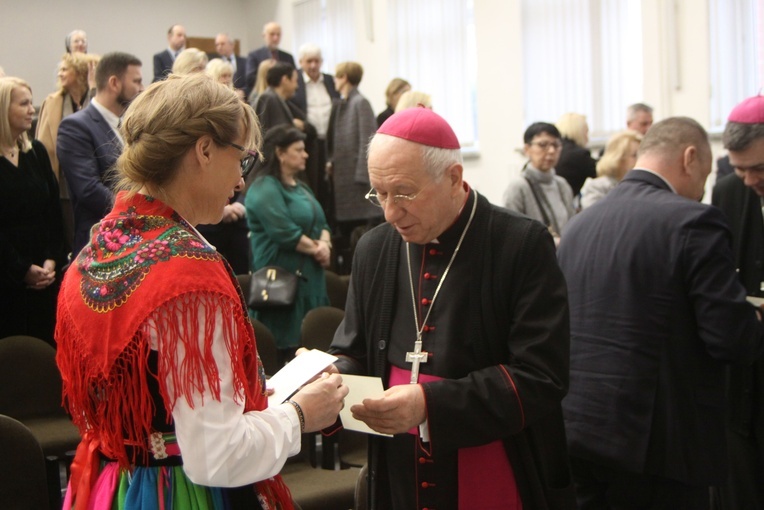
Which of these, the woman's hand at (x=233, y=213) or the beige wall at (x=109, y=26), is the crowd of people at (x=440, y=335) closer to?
the woman's hand at (x=233, y=213)

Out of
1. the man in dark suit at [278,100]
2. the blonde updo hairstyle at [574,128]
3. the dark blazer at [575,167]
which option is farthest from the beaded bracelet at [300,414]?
the blonde updo hairstyle at [574,128]

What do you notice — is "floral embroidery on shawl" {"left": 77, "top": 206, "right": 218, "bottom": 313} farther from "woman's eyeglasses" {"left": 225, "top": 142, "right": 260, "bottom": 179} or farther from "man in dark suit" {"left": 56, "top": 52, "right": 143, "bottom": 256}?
"man in dark suit" {"left": 56, "top": 52, "right": 143, "bottom": 256}

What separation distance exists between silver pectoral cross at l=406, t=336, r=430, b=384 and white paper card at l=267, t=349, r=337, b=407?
0.31 metres

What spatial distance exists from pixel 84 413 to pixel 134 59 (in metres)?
3.47

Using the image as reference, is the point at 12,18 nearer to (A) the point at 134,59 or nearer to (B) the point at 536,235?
(A) the point at 134,59

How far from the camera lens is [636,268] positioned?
2.97m

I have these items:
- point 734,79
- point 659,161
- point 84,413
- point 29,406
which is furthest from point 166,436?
point 734,79

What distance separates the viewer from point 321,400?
2.02m

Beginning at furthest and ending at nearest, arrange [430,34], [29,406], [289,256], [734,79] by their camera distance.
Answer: [430,34]
[734,79]
[289,256]
[29,406]

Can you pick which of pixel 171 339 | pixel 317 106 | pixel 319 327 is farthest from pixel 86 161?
pixel 317 106

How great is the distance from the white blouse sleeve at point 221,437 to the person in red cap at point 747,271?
241 centimetres

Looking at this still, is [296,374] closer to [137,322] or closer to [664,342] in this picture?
[137,322]

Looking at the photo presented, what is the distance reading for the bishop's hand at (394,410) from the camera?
217 centimetres

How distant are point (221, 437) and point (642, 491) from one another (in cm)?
181
